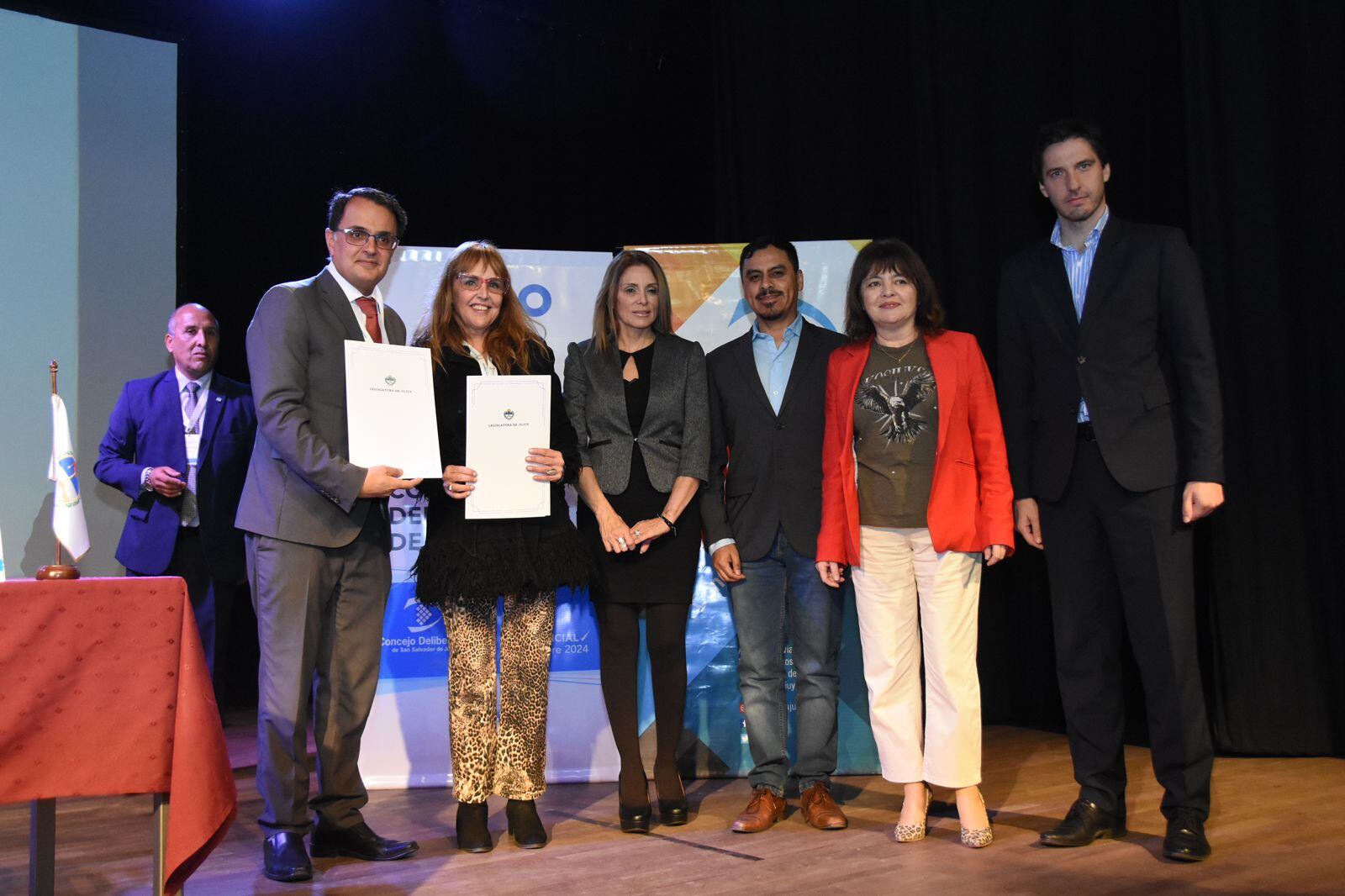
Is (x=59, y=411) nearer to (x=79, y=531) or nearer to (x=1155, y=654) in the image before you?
(x=79, y=531)

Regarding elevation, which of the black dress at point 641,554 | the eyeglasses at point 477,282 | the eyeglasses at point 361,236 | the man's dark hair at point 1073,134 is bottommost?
the black dress at point 641,554

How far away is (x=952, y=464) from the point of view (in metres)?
2.89

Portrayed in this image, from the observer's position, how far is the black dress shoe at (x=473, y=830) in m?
2.85

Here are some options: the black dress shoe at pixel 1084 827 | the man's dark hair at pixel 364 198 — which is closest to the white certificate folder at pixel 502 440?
the man's dark hair at pixel 364 198

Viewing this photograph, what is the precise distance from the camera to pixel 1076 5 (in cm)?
443

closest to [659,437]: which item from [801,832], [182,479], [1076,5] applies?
[801,832]

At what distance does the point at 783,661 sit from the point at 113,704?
6.04ft

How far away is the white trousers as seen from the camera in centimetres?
287

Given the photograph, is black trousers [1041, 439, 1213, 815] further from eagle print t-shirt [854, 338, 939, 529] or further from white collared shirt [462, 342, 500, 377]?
white collared shirt [462, 342, 500, 377]

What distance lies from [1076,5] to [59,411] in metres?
4.10

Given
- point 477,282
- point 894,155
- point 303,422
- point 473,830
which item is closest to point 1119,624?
point 473,830

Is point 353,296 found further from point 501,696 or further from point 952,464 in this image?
point 952,464

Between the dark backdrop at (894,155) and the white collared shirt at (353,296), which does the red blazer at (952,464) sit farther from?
the dark backdrop at (894,155)

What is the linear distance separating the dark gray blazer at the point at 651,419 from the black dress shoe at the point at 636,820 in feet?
2.98
